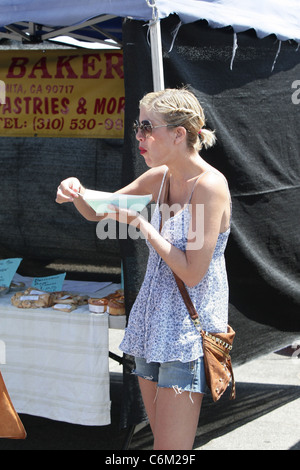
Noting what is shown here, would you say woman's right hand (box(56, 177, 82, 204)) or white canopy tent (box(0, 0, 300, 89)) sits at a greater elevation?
white canopy tent (box(0, 0, 300, 89))

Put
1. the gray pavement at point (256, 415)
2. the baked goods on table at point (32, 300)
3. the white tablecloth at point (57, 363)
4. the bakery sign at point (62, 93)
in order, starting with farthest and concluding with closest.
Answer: the bakery sign at point (62, 93), the gray pavement at point (256, 415), the baked goods on table at point (32, 300), the white tablecloth at point (57, 363)

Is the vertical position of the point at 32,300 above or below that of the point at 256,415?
above

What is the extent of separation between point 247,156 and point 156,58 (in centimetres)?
80

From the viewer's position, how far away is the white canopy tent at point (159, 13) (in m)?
2.77

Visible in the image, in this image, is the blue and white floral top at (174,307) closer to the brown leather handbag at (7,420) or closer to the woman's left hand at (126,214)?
the woman's left hand at (126,214)

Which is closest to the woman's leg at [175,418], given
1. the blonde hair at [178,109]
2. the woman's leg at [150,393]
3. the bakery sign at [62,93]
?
the woman's leg at [150,393]

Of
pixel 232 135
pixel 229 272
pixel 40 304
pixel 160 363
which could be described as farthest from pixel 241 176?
pixel 160 363

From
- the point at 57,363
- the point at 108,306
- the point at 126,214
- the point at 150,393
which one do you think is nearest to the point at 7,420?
the point at 57,363

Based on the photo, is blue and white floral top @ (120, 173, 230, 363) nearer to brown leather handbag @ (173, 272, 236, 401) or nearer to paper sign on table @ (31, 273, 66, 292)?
brown leather handbag @ (173, 272, 236, 401)

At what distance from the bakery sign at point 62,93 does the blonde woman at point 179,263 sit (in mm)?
2077

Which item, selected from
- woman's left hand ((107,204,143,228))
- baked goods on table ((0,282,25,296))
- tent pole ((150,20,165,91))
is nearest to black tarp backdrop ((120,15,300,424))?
tent pole ((150,20,165,91))

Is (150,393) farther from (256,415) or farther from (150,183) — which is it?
(256,415)

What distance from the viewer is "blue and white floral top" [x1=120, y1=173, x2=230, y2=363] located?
2.16 metres

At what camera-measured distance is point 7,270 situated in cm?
371
